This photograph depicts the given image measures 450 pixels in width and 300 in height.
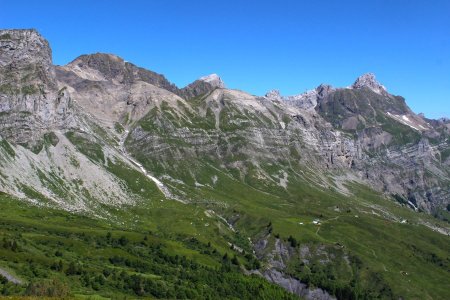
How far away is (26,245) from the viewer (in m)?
150

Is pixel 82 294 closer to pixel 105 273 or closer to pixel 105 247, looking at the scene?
pixel 105 273

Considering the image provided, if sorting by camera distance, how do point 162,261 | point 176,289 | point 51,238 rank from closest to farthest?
point 176,289 < point 51,238 < point 162,261

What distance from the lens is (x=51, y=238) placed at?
597ft

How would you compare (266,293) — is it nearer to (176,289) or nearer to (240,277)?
(240,277)

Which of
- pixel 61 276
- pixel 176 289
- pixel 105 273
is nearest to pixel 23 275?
pixel 61 276

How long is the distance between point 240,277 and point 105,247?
5319cm

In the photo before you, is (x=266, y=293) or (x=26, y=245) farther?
(x=266, y=293)

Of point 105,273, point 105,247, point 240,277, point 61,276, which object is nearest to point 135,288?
point 105,273

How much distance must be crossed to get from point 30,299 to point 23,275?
55079 millimetres

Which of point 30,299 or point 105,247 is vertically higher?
point 30,299

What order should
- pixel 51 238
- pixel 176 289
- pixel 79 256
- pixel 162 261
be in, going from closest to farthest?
pixel 176 289 → pixel 79 256 → pixel 51 238 → pixel 162 261

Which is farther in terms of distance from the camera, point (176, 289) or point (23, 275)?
point (176, 289)

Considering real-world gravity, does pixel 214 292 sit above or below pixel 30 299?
below

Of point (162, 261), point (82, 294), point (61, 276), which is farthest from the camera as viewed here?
point (162, 261)
